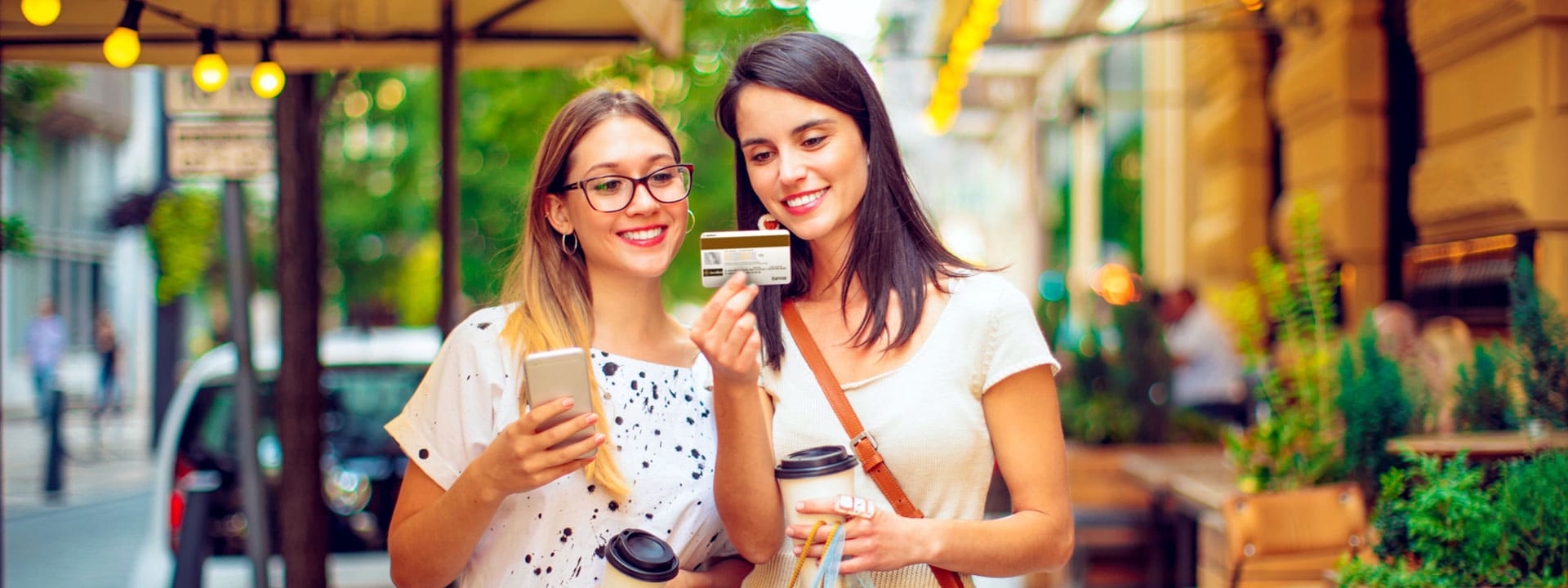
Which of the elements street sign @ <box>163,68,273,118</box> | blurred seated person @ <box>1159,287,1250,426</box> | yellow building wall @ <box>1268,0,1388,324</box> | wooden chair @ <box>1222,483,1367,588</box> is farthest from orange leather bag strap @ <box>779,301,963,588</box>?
blurred seated person @ <box>1159,287,1250,426</box>

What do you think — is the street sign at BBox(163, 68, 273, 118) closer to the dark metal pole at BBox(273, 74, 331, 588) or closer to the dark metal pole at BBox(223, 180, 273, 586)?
the dark metal pole at BBox(273, 74, 331, 588)

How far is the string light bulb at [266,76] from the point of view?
4.57 meters

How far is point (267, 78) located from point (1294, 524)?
409 centimetres

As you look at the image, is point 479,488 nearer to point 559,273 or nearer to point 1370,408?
point 559,273

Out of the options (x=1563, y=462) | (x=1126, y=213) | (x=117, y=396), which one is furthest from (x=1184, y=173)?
(x=117, y=396)

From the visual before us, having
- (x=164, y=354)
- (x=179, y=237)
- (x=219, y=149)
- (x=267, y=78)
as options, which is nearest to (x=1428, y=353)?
(x=267, y=78)

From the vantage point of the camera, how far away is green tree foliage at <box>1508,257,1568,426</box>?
354cm

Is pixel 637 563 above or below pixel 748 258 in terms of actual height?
below

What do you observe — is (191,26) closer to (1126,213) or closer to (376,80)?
(376,80)

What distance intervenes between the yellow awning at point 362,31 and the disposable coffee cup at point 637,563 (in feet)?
8.42

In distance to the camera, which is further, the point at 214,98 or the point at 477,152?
the point at 477,152

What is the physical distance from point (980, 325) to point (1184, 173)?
1106 centimetres

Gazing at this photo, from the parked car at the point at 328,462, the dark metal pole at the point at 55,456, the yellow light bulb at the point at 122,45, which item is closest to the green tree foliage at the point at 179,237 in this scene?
the dark metal pole at the point at 55,456

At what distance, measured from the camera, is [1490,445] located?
346 centimetres
